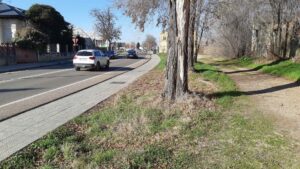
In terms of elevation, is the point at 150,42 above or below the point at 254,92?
above

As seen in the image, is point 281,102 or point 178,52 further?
point 281,102

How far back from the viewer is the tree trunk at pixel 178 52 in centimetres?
1091

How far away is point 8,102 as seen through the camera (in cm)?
1198

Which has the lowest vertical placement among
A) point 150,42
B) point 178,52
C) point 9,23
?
point 178,52

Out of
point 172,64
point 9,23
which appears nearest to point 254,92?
point 172,64

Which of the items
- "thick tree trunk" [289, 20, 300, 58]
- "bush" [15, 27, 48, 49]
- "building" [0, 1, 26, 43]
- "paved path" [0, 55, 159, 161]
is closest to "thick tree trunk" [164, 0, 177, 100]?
"paved path" [0, 55, 159, 161]

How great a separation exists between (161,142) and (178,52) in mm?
4761

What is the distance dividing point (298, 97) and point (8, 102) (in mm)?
9396

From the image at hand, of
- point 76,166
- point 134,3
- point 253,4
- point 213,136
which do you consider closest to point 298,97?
point 213,136

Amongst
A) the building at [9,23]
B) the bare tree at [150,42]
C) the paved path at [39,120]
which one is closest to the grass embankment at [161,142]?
the paved path at [39,120]

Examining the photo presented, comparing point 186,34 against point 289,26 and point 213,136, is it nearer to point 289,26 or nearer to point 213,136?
point 213,136

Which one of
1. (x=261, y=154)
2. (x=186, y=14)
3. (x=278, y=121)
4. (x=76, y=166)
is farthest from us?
(x=186, y=14)

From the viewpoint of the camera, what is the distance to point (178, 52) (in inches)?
434

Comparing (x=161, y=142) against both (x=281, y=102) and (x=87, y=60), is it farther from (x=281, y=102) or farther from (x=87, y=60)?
(x=87, y=60)
